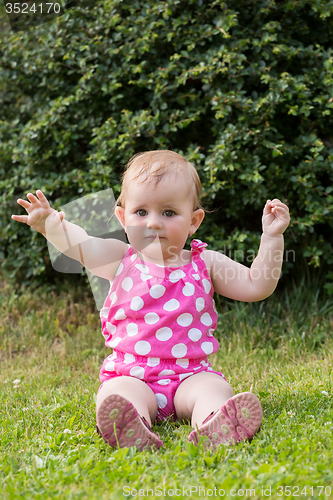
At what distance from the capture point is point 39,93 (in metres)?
4.09

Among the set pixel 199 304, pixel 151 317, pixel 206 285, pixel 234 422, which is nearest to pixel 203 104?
pixel 206 285

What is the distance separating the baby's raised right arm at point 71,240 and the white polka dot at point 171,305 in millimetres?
312

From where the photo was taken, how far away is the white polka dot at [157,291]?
7.30 ft

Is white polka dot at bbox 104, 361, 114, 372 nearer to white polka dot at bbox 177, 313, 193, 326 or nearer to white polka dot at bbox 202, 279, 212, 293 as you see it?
white polka dot at bbox 177, 313, 193, 326

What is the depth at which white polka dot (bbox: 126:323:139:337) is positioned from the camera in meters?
2.19

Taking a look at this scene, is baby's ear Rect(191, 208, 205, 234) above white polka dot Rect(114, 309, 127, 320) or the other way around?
above

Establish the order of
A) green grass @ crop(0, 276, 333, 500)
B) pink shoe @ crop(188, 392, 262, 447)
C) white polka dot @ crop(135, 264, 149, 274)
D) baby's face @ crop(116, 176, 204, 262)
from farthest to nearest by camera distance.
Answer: white polka dot @ crop(135, 264, 149, 274) < baby's face @ crop(116, 176, 204, 262) < pink shoe @ crop(188, 392, 262, 447) < green grass @ crop(0, 276, 333, 500)

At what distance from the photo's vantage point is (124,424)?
1789 mm

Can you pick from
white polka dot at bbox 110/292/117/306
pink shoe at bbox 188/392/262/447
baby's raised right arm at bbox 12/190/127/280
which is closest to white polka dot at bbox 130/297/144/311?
white polka dot at bbox 110/292/117/306

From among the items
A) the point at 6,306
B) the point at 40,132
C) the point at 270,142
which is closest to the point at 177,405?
the point at 270,142

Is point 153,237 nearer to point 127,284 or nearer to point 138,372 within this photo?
point 127,284

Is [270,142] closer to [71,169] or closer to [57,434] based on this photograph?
[71,169]

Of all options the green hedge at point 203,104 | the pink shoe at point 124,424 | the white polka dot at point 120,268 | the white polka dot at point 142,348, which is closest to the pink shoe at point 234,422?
the pink shoe at point 124,424

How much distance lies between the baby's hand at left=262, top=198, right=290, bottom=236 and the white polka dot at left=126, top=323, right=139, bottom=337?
2.31 feet
